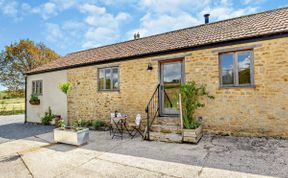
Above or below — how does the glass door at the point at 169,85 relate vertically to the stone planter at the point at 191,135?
above

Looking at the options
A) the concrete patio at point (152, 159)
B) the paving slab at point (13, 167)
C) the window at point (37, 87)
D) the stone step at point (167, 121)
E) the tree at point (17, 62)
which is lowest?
the paving slab at point (13, 167)

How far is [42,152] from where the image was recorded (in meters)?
5.04

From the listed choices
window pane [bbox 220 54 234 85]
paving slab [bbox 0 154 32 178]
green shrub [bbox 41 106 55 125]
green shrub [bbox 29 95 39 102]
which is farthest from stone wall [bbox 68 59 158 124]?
paving slab [bbox 0 154 32 178]

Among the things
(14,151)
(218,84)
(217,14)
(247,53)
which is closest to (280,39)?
(247,53)

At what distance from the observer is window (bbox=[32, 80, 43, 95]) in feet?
36.3

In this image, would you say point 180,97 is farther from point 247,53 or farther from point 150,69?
point 247,53

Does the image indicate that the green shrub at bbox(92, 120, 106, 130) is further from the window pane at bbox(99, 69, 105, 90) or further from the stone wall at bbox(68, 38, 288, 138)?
the window pane at bbox(99, 69, 105, 90)

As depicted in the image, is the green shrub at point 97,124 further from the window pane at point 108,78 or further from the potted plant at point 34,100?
the potted plant at point 34,100

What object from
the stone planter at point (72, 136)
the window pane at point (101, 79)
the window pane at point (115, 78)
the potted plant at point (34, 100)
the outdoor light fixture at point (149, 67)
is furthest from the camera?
the potted plant at point (34, 100)

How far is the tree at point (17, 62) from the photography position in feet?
67.8

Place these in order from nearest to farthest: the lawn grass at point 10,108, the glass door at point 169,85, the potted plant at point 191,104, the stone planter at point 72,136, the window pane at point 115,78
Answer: the stone planter at point 72,136 → the potted plant at point 191,104 → the glass door at point 169,85 → the window pane at point 115,78 → the lawn grass at point 10,108

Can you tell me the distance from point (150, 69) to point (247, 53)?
12.3ft

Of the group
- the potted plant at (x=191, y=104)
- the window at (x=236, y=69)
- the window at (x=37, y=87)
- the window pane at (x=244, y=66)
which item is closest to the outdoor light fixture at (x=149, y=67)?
the potted plant at (x=191, y=104)

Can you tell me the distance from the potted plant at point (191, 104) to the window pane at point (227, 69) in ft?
2.68
